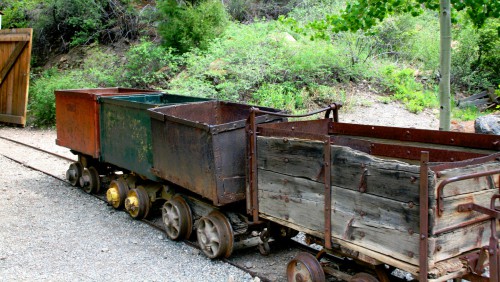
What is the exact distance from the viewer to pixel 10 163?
12.0 m

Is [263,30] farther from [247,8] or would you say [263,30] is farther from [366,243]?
[366,243]

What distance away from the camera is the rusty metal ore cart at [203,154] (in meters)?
5.69

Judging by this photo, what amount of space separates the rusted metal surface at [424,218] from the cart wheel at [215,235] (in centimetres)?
274

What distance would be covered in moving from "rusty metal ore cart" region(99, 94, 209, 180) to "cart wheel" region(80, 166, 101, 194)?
82 cm

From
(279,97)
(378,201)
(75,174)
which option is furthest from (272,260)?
(279,97)

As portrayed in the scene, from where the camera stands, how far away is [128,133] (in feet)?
25.2

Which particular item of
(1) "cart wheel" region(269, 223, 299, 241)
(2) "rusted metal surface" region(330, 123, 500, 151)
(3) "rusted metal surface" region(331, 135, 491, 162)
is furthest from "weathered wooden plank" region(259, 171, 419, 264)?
(2) "rusted metal surface" region(330, 123, 500, 151)

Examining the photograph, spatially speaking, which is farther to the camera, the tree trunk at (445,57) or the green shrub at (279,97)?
the green shrub at (279,97)

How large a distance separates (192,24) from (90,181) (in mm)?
10041

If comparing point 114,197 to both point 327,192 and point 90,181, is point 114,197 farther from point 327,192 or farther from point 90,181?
point 327,192

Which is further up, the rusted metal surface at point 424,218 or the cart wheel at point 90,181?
the rusted metal surface at point 424,218

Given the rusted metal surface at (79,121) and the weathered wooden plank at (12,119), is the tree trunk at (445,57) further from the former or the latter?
the weathered wooden plank at (12,119)

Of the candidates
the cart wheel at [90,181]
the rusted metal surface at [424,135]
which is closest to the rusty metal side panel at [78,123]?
the cart wheel at [90,181]

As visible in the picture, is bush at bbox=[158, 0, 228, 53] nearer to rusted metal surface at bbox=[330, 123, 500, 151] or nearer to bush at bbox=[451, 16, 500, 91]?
bush at bbox=[451, 16, 500, 91]
